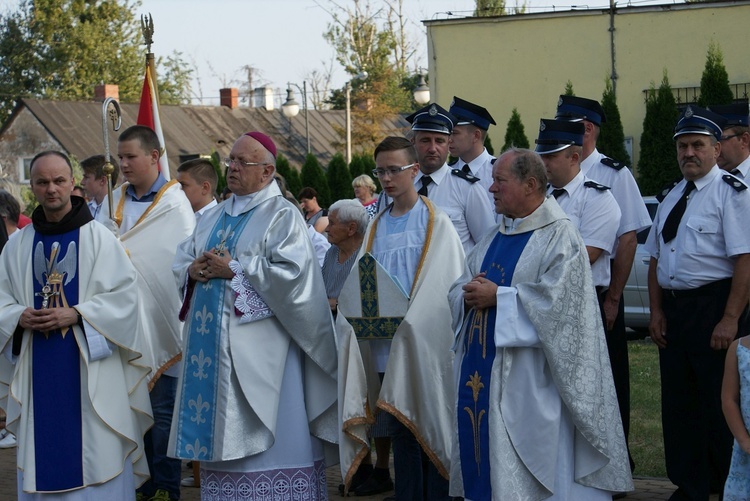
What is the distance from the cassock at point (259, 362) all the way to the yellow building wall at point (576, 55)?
60.8ft

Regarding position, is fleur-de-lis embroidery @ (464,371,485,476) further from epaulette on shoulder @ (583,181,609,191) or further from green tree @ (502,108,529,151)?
green tree @ (502,108,529,151)

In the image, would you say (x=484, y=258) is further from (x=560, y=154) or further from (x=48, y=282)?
(x=48, y=282)

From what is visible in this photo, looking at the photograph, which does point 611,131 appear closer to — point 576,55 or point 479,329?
point 576,55

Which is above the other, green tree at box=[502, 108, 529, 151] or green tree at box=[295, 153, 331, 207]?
green tree at box=[502, 108, 529, 151]

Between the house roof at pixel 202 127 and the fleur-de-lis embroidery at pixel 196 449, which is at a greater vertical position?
the house roof at pixel 202 127

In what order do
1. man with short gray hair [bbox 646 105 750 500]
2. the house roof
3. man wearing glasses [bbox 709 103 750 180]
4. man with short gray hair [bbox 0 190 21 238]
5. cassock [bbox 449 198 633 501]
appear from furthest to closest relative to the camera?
the house roof
man with short gray hair [bbox 0 190 21 238]
man wearing glasses [bbox 709 103 750 180]
man with short gray hair [bbox 646 105 750 500]
cassock [bbox 449 198 633 501]

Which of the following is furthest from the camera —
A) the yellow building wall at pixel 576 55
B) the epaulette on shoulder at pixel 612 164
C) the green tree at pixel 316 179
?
the green tree at pixel 316 179

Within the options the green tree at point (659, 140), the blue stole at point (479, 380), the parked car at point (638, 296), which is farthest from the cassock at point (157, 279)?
the green tree at point (659, 140)

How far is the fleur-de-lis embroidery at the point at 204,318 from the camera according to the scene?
237 inches

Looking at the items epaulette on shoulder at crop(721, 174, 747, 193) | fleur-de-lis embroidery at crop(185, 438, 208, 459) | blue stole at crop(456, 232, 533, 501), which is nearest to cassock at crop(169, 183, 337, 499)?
fleur-de-lis embroidery at crop(185, 438, 208, 459)

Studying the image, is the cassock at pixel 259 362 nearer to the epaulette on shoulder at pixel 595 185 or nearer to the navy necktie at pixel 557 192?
the navy necktie at pixel 557 192

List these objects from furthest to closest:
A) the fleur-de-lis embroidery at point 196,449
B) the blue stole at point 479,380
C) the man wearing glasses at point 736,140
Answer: the man wearing glasses at point 736,140, the fleur-de-lis embroidery at point 196,449, the blue stole at point 479,380

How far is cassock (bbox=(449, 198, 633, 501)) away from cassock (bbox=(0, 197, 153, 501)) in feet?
6.50

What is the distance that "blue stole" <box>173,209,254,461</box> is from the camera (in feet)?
19.3
